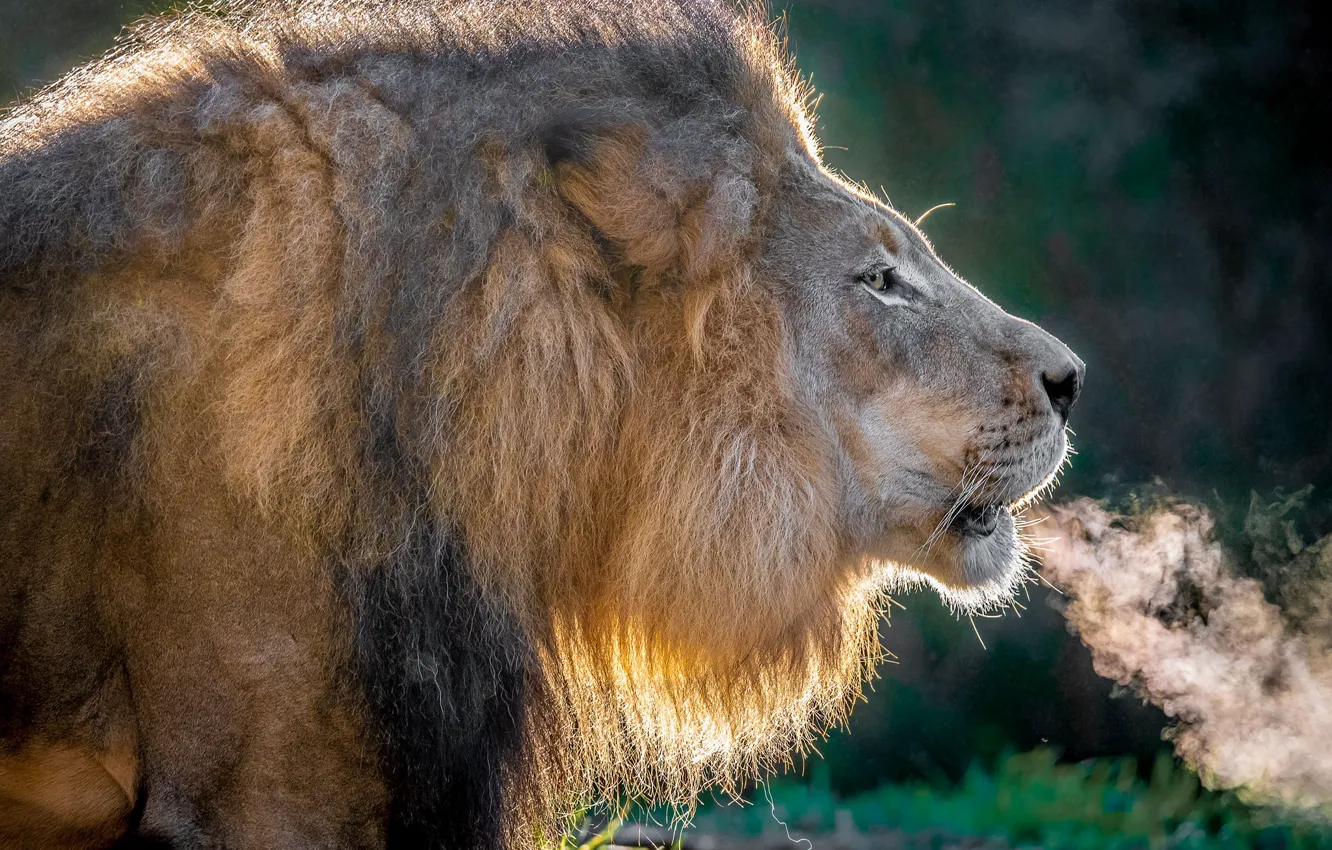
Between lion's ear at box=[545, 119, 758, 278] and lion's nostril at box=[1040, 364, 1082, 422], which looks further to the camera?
lion's nostril at box=[1040, 364, 1082, 422]

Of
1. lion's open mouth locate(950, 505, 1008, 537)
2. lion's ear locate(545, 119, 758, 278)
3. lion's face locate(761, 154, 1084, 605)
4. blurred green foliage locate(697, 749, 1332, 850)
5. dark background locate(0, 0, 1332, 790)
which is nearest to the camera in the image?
lion's ear locate(545, 119, 758, 278)

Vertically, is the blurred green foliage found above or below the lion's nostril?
below

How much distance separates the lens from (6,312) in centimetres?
175

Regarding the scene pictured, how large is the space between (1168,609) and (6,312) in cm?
373

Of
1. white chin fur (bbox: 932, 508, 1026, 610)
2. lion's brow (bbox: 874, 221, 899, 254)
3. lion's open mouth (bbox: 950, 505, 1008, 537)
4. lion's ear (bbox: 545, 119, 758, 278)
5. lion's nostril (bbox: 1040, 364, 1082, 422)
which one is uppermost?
lion's ear (bbox: 545, 119, 758, 278)

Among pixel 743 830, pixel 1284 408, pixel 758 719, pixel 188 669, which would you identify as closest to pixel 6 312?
pixel 188 669

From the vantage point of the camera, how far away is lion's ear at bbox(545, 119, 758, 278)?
6.52 feet

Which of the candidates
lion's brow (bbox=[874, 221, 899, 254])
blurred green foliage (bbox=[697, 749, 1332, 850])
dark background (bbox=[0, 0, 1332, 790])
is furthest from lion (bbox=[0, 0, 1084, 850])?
dark background (bbox=[0, 0, 1332, 790])

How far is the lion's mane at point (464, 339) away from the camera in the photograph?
178cm

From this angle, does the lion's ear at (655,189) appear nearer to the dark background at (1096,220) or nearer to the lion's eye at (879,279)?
the lion's eye at (879,279)

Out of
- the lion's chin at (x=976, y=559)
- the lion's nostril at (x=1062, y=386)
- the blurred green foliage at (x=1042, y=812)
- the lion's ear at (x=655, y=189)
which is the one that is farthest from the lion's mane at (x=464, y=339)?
the blurred green foliage at (x=1042, y=812)

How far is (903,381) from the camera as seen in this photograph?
2.16 metres

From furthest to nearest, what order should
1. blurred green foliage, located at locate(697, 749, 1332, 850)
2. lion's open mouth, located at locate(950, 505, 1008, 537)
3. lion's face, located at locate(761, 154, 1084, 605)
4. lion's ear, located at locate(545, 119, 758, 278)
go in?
blurred green foliage, located at locate(697, 749, 1332, 850) → lion's open mouth, located at locate(950, 505, 1008, 537) → lion's face, located at locate(761, 154, 1084, 605) → lion's ear, located at locate(545, 119, 758, 278)

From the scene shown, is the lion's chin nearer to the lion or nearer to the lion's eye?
the lion
